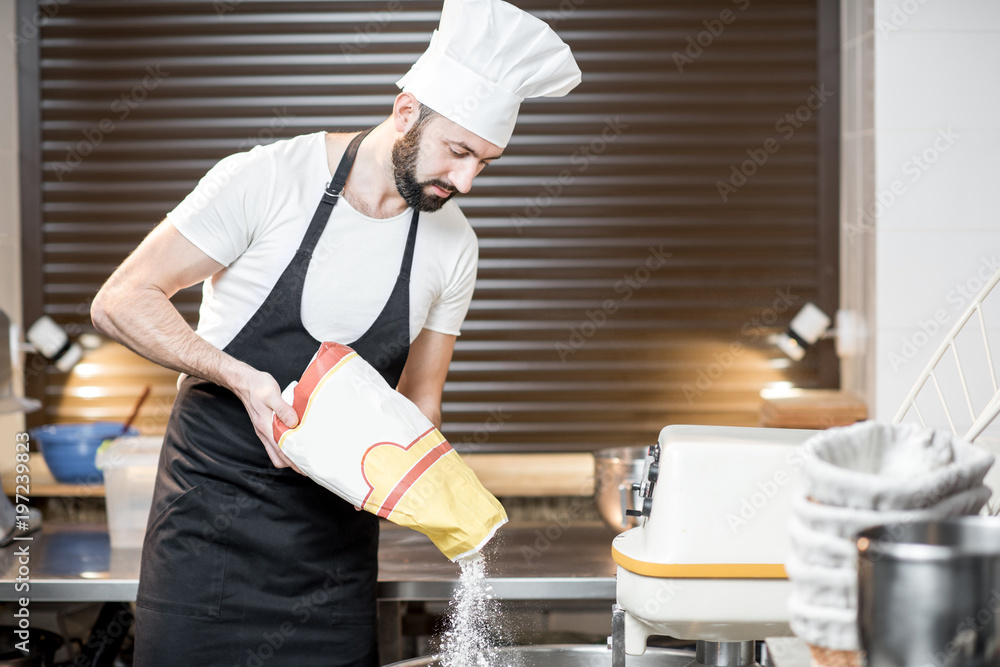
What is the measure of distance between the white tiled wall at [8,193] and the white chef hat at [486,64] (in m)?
2.07

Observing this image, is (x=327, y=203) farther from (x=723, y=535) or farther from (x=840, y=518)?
(x=840, y=518)

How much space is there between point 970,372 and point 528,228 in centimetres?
148

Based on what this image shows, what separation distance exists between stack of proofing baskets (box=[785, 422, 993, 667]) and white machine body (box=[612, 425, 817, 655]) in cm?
34

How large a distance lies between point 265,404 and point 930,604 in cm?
Result: 107

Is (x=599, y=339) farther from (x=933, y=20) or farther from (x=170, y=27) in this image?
(x=170, y=27)

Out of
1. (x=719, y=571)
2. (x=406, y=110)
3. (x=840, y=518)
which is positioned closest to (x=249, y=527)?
(x=406, y=110)

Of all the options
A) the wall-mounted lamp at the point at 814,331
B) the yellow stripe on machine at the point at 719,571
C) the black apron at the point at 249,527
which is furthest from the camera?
the wall-mounted lamp at the point at 814,331

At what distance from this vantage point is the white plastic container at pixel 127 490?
2123mm

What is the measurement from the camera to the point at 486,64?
5.09 feet

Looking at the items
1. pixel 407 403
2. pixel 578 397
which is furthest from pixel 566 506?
pixel 407 403

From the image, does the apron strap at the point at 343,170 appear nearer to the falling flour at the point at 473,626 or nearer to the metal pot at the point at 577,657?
the falling flour at the point at 473,626

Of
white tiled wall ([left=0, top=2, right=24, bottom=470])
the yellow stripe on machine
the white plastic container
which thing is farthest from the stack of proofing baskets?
white tiled wall ([left=0, top=2, right=24, bottom=470])

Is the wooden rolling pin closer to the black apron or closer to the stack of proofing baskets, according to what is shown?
the black apron

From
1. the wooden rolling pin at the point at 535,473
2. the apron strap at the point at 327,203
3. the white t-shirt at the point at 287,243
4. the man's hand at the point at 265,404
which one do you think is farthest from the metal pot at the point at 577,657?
the wooden rolling pin at the point at 535,473
